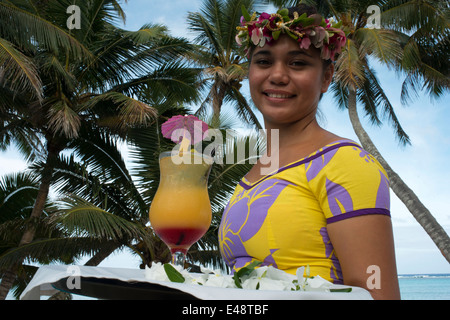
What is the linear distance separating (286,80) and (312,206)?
0.42 m

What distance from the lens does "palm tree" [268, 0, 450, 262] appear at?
12180 millimetres

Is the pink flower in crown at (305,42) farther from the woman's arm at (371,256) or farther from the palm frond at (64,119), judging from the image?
the palm frond at (64,119)

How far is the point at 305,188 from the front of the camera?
127cm

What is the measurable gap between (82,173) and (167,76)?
135 inches

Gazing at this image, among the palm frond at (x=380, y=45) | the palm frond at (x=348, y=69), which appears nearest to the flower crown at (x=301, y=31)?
the palm frond at (x=348, y=69)

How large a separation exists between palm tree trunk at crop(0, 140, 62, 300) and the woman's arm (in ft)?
33.0

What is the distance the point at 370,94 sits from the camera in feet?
58.3

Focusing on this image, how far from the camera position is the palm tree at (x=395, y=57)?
12.2 meters

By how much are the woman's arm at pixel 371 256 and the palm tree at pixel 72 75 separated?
29.4ft

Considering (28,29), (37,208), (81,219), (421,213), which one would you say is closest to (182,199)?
(81,219)

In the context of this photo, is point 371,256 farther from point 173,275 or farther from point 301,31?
point 301,31

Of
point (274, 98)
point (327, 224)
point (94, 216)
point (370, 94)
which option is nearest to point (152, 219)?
point (274, 98)

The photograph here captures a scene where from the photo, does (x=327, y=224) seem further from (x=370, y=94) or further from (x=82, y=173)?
(x=370, y=94)

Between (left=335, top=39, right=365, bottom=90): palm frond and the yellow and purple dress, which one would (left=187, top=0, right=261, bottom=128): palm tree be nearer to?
(left=335, top=39, right=365, bottom=90): palm frond
